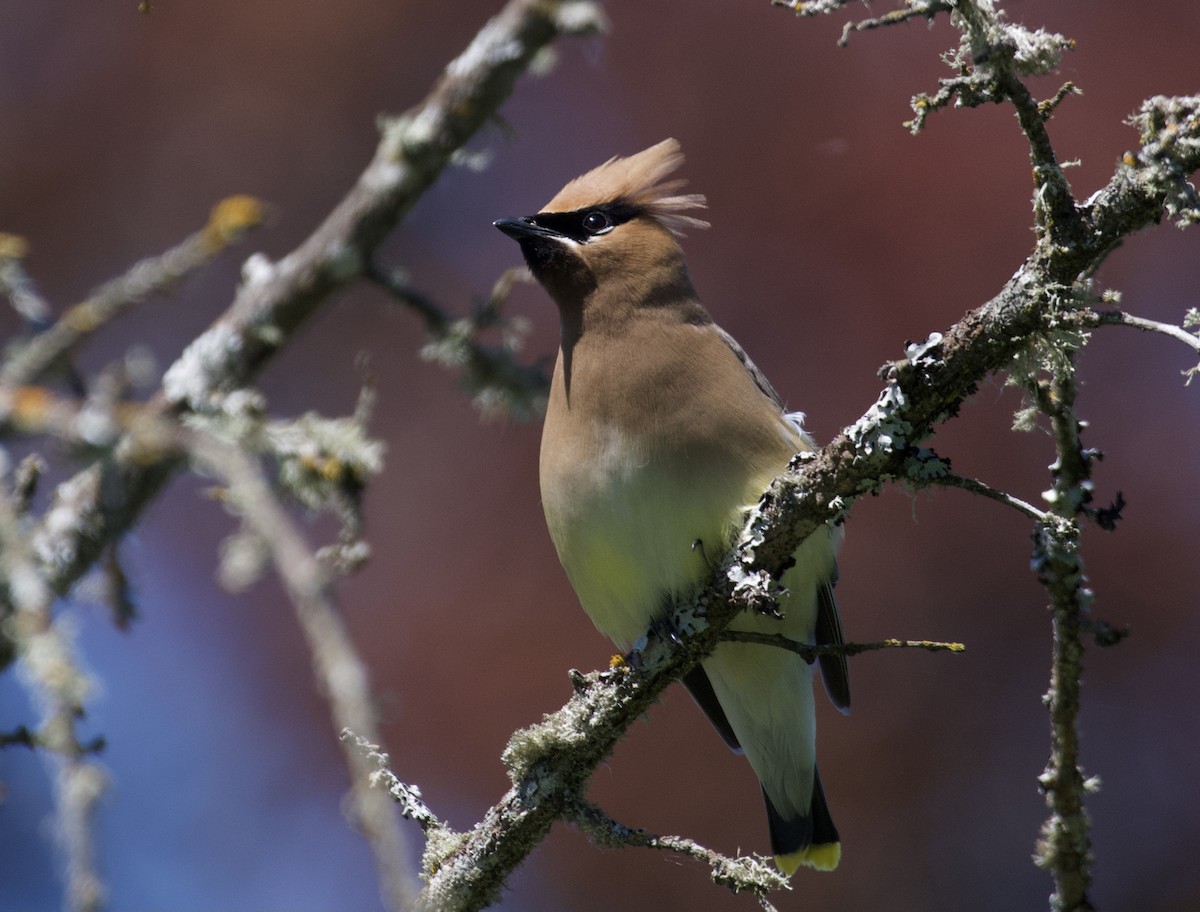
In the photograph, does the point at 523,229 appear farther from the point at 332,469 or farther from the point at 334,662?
the point at 334,662

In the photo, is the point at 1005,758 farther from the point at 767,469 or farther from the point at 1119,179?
the point at 1119,179

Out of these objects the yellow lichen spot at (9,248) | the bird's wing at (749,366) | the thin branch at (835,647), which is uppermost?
the bird's wing at (749,366)

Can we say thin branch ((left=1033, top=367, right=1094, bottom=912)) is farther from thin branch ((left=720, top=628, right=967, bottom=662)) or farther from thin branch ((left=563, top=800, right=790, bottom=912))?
thin branch ((left=563, top=800, right=790, bottom=912))

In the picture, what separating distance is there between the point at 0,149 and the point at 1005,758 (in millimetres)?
4676

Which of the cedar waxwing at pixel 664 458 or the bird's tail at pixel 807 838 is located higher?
the cedar waxwing at pixel 664 458

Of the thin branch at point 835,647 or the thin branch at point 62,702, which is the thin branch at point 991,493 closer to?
the thin branch at point 835,647

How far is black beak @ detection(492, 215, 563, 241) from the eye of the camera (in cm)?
456

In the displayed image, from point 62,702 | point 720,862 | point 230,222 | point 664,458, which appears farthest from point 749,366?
point 62,702

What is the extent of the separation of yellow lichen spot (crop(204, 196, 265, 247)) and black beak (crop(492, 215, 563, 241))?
6.36 ft

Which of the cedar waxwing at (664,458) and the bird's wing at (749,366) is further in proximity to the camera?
the bird's wing at (749,366)

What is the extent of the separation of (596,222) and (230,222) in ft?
7.39

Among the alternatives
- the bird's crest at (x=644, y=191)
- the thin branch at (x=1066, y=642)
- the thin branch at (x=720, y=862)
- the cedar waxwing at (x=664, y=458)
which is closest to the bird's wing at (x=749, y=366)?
the cedar waxwing at (x=664, y=458)

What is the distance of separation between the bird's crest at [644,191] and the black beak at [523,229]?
110 millimetres

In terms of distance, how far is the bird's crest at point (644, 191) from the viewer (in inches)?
183
